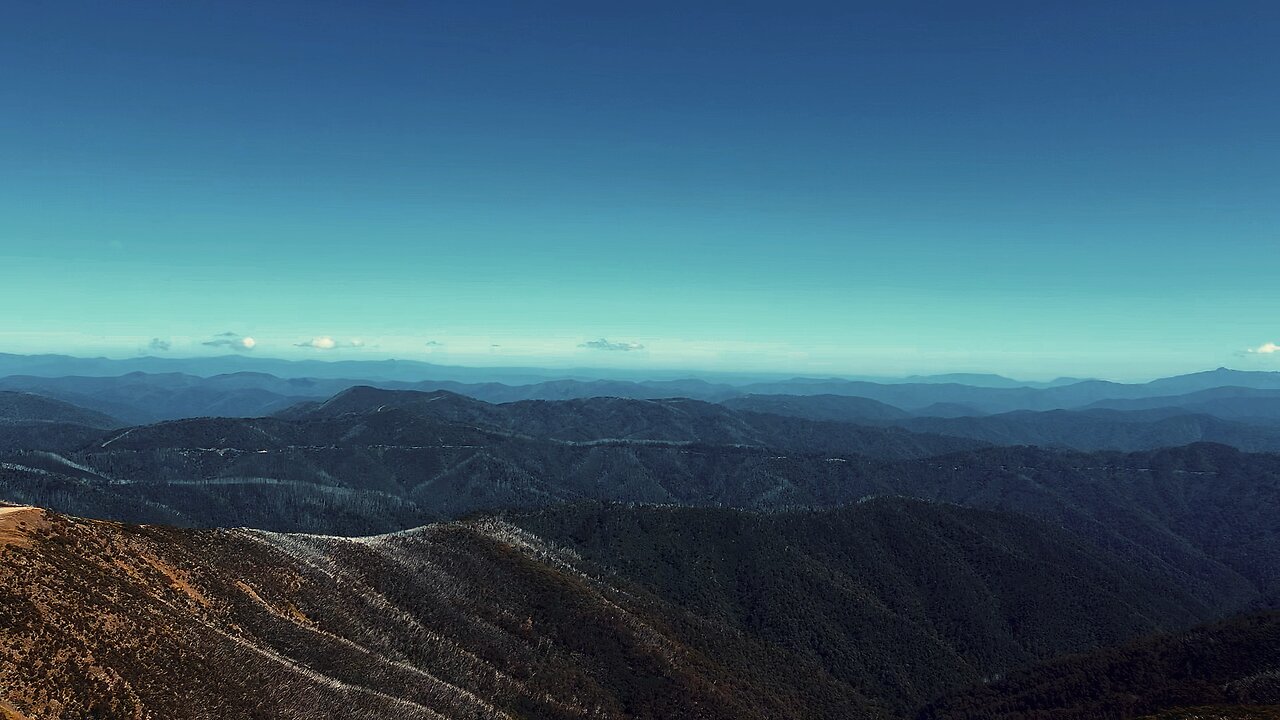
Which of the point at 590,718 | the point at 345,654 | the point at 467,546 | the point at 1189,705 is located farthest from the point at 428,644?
the point at 1189,705

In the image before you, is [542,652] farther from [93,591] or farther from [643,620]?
[93,591]

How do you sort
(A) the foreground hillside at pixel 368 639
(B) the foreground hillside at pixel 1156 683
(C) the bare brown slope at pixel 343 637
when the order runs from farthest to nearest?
1. (B) the foreground hillside at pixel 1156 683
2. (A) the foreground hillside at pixel 368 639
3. (C) the bare brown slope at pixel 343 637

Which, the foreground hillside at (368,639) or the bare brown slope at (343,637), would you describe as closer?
the bare brown slope at (343,637)

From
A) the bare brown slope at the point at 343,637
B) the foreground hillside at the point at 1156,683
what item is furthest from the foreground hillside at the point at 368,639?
the foreground hillside at the point at 1156,683

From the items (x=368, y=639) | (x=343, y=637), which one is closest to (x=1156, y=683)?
(x=368, y=639)

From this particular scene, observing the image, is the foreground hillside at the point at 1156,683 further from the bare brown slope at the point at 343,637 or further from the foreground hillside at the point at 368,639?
the bare brown slope at the point at 343,637

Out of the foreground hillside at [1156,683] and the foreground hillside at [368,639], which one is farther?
the foreground hillside at [1156,683]

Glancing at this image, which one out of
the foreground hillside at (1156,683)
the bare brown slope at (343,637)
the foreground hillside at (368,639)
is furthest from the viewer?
the foreground hillside at (1156,683)

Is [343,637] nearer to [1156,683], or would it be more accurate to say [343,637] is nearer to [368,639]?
[368,639]

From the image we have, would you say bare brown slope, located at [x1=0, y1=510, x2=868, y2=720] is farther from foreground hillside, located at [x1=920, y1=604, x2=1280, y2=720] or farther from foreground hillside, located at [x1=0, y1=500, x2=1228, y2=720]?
foreground hillside, located at [x1=920, y1=604, x2=1280, y2=720]
